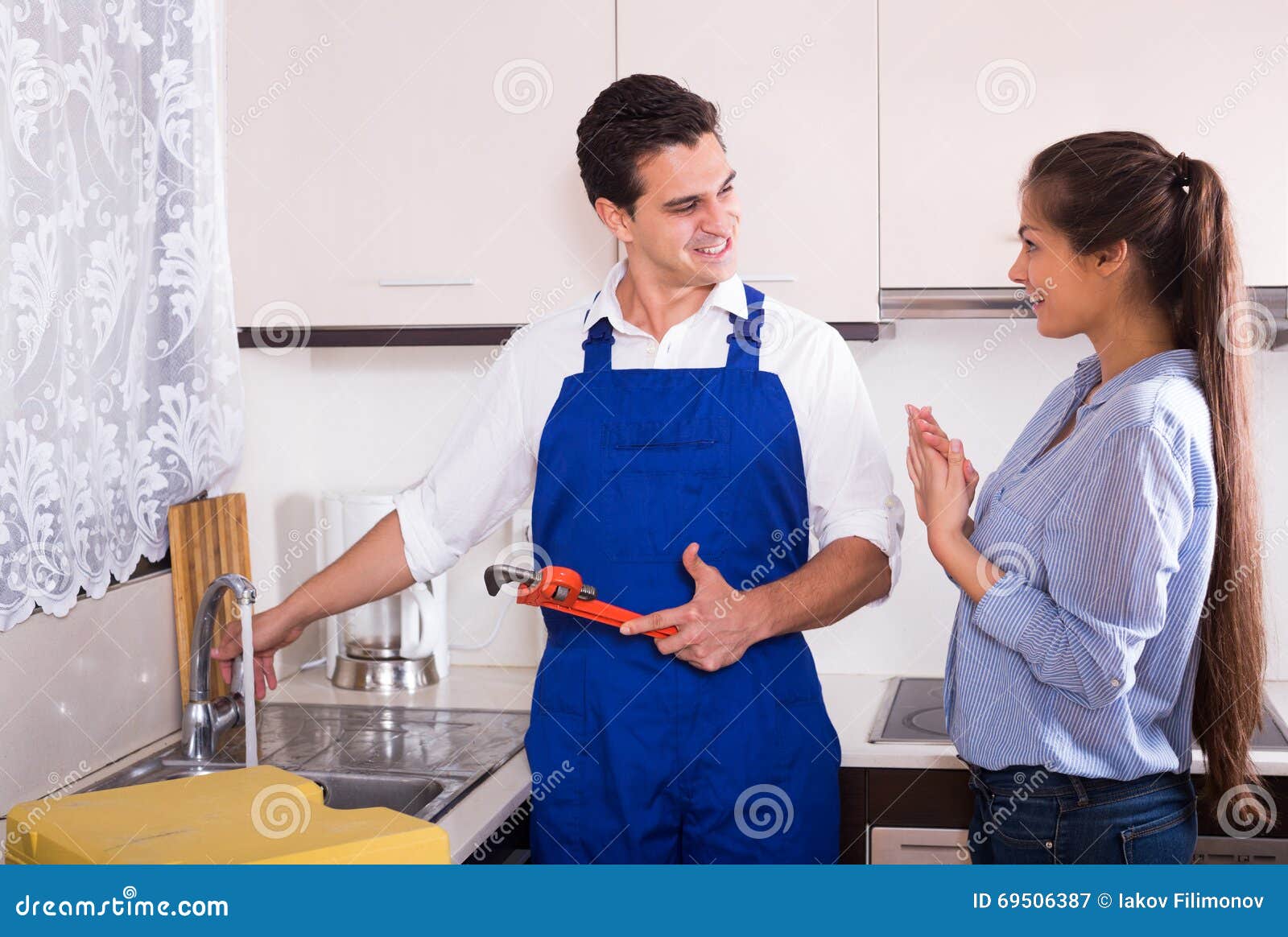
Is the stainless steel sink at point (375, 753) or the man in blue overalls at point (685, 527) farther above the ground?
the man in blue overalls at point (685, 527)

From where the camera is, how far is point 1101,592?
1180 millimetres

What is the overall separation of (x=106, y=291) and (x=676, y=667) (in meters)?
0.81

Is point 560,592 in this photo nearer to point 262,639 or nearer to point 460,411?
point 262,639

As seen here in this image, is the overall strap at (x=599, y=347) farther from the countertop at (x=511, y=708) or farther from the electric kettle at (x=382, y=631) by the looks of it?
the electric kettle at (x=382, y=631)

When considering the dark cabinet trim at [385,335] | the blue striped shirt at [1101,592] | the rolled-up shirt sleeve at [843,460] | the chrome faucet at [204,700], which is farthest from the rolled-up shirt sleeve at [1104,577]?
the chrome faucet at [204,700]

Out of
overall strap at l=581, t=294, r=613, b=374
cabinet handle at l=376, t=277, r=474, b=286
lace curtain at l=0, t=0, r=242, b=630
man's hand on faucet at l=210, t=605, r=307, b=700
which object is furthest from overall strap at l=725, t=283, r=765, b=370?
lace curtain at l=0, t=0, r=242, b=630

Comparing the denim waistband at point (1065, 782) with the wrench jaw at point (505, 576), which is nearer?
the denim waistband at point (1065, 782)

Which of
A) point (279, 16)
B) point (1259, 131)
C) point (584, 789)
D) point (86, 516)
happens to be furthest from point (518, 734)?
point (1259, 131)

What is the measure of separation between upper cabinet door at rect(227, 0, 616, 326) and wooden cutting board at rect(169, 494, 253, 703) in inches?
12.0

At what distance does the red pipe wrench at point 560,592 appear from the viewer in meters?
1.40

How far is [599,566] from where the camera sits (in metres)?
1.53

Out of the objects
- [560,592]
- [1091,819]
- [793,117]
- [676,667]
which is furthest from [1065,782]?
[793,117]

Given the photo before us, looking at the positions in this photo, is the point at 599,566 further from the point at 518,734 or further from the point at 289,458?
the point at 289,458

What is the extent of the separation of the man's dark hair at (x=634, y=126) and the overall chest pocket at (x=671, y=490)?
0.29 meters
